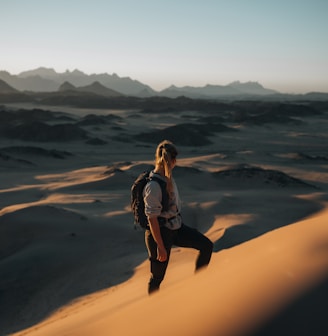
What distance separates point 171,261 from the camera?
20.0ft

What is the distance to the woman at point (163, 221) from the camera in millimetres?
3262

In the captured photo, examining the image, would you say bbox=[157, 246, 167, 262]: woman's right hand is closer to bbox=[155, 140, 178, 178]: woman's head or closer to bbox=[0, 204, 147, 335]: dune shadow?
bbox=[155, 140, 178, 178]: woman's head

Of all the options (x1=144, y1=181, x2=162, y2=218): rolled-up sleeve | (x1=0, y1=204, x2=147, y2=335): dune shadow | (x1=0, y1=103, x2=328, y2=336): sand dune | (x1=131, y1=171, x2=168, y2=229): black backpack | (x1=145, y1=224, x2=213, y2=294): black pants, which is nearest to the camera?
(x1=0, y1=103, x2=328, y2=336): sand dune

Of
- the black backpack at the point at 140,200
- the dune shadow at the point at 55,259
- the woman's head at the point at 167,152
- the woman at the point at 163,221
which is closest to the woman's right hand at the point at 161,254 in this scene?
the woman at the point at 163,221

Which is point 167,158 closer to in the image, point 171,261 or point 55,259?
point 171,261

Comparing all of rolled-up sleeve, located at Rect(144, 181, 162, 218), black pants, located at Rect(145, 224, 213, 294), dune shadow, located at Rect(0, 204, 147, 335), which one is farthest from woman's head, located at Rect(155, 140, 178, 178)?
dune shadow, located at Rect(0, 204, 147, 335)

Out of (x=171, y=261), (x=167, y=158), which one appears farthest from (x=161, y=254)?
(x=171, y=261)

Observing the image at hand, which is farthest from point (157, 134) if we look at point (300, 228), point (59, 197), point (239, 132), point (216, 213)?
point (300, 228)

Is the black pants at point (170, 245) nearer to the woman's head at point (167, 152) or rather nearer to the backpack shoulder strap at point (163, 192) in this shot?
the backpack shoulder strap at point (163, 192)

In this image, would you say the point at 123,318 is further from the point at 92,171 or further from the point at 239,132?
the point at 239,132

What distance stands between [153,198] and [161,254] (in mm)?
496

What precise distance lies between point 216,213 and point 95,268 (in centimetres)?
425

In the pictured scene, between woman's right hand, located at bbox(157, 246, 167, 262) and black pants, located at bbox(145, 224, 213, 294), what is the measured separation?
82 millimetres

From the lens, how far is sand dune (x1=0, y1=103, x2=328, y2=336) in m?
2.31
